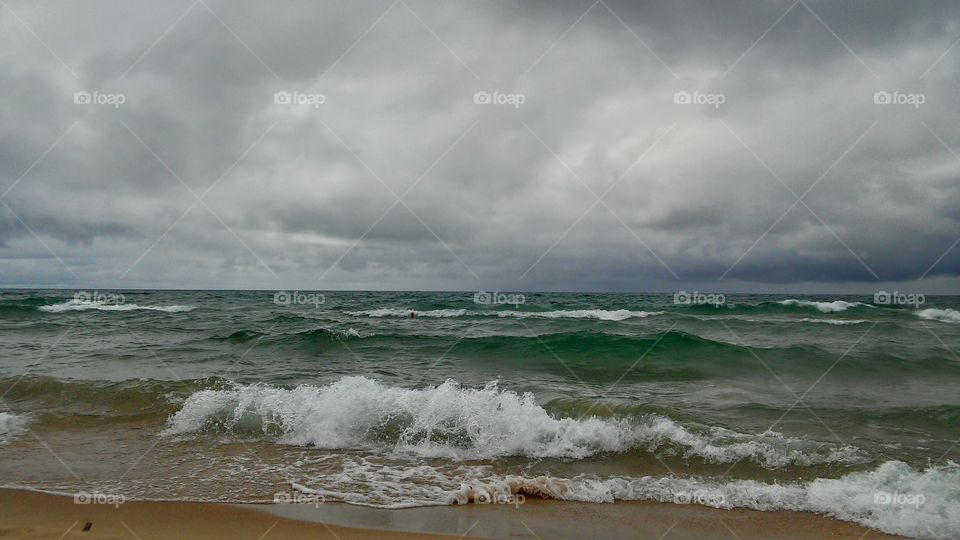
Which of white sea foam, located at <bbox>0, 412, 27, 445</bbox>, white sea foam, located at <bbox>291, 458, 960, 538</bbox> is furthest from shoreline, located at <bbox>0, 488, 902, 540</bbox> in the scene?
white sea foam, located at <bbox>0, 412, 27, 445</bbox>

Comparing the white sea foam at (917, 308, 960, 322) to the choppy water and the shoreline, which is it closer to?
the choppy water

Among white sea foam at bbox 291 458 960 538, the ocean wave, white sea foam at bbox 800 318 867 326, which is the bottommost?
white sea foam at bbox 291 458 960 538

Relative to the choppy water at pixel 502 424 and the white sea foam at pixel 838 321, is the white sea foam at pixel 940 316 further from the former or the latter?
the choppy water at pixel 502 424

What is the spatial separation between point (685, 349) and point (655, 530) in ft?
36.8

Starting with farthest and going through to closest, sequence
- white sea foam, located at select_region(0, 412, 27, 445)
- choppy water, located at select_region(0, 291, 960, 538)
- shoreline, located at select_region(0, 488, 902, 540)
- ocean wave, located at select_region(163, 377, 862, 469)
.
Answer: white sea foam, located at select_region(0, 412, 27, 445) → ocean wave, located at select_region(163, 377, 862, 469) → choppy water, located at select_region(0, 291, 960, 538) → shoreline, located at select_region(0, 488, 902, 540)

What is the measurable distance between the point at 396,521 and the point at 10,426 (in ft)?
23.6

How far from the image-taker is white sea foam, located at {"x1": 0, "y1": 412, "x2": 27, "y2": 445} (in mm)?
7918

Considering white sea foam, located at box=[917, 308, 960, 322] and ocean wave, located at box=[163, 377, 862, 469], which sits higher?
white sea foam, located at box=[917, 308, 960, 322]

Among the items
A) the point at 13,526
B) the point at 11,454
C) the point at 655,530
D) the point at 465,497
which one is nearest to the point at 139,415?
the point at 11,454

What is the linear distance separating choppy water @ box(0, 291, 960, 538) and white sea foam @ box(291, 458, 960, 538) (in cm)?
3

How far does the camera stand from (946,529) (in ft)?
17.4

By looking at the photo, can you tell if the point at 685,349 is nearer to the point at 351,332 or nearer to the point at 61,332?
the point at 351,332

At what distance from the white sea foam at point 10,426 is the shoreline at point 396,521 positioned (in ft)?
9.14

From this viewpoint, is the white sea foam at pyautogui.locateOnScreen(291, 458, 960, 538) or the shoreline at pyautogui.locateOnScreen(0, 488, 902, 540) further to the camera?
the white sea foam at pyautogui.locateOnScreen(291, 458, 960, 538)
